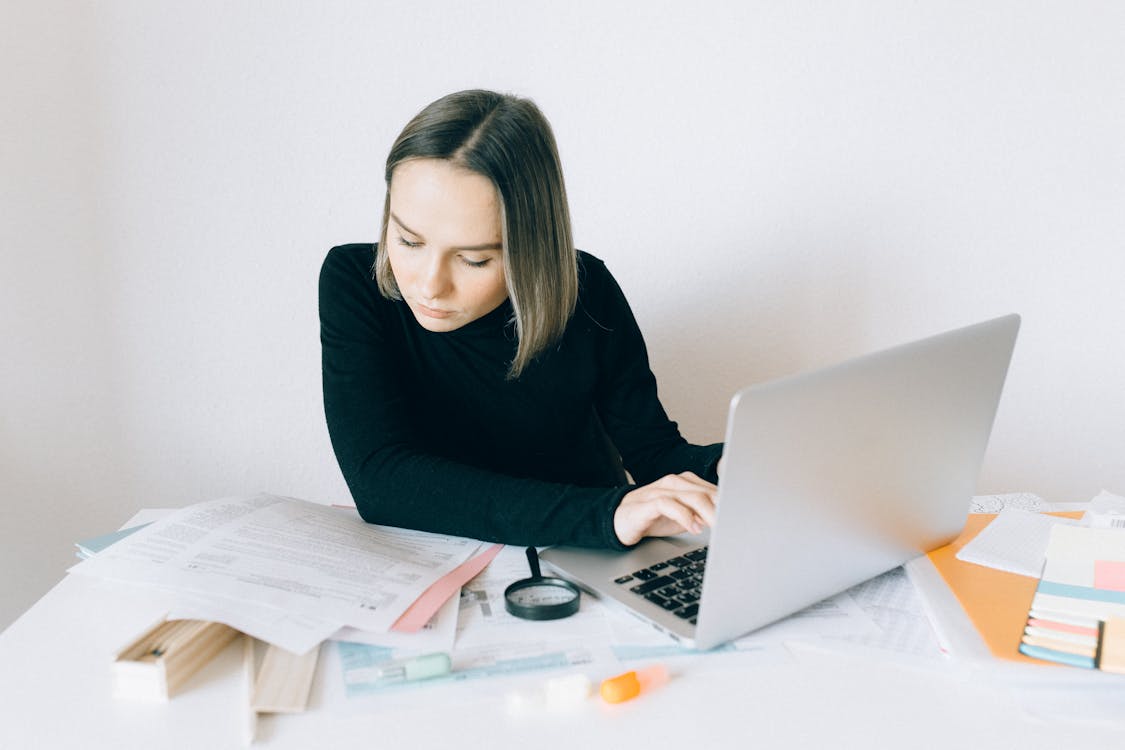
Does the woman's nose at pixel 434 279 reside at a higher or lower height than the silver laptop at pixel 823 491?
higher

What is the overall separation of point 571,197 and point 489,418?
0.55m

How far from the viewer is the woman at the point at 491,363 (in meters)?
1.08

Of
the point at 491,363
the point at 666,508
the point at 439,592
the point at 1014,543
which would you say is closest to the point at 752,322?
the point at 491,363

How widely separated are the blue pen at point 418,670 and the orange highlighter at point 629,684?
0.13 meters

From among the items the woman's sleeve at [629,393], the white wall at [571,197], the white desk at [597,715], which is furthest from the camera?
the white wall at [571,197]

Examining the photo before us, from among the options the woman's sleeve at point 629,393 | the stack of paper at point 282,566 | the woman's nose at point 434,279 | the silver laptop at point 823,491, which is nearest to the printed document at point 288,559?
the stack of paper at point 282,566

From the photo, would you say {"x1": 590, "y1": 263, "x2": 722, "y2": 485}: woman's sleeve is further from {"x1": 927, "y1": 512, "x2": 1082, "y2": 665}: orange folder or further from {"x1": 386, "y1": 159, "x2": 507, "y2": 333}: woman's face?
{"x1": 927, "y1": 512, "x2": 1082, "y2": 665}: orange folder

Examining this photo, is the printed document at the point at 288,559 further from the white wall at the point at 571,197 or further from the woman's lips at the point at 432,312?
the white wall at the point at 571,197

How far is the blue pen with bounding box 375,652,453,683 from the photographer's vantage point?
80 cm

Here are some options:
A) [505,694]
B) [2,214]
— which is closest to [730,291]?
[505,694]

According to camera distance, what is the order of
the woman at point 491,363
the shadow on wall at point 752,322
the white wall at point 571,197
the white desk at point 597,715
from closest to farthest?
the white desk at point 597,715
the woman at point 491,363
the white wall at point 571,197
the shadow on wall at point 752,322

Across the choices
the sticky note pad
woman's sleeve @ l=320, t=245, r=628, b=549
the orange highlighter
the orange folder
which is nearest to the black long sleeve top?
woman's sleeve @ l=320, t=245, r=628, b=549

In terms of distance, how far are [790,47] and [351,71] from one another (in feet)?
2.53

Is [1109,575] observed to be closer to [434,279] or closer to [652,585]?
[652,585]
